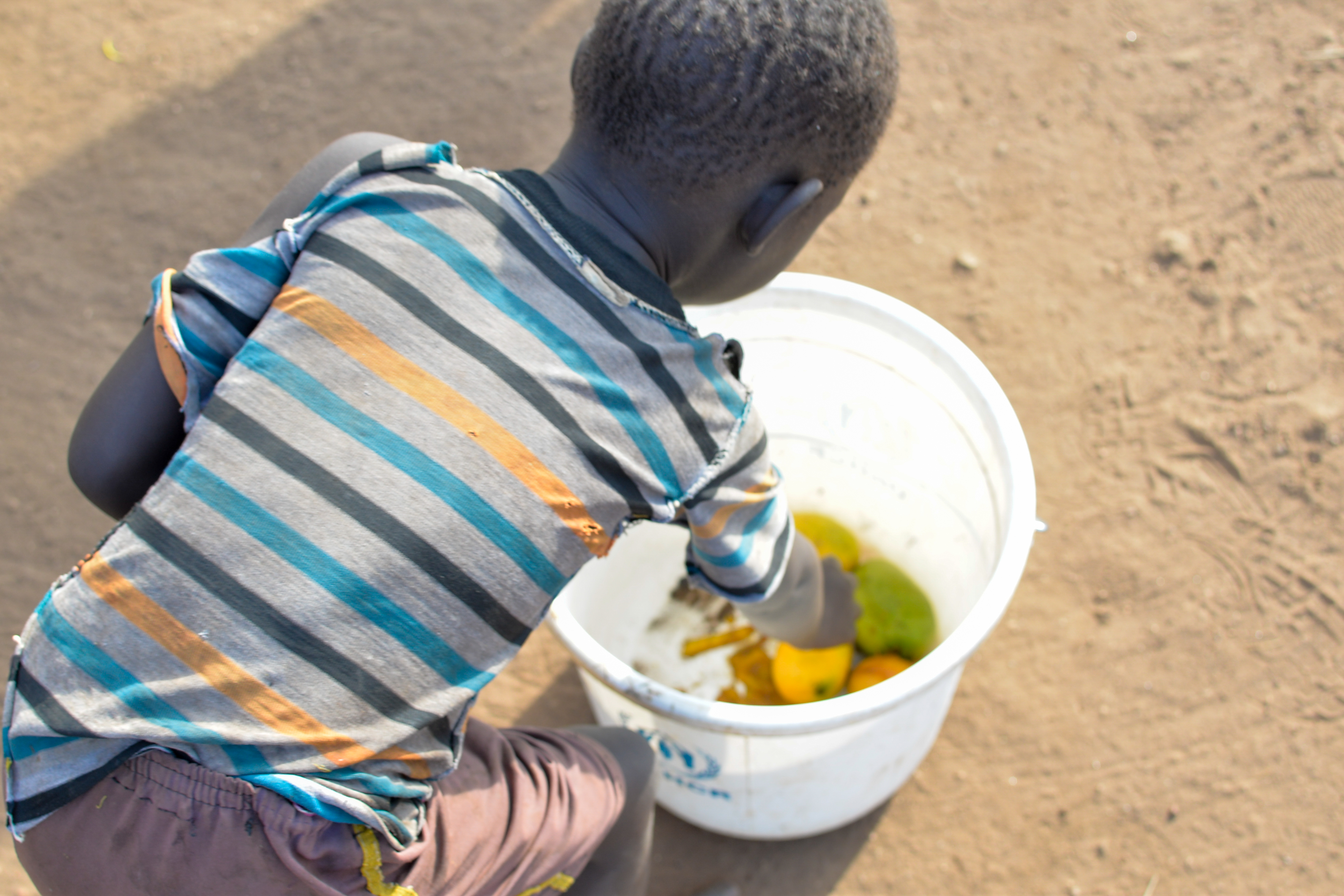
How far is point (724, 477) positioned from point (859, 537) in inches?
34.8

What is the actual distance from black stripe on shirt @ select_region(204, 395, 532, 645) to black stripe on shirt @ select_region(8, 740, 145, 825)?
0.24 m

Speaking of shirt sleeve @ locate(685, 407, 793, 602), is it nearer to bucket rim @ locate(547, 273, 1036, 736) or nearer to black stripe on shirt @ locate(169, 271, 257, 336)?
bucket rim @ locate(547, 273, 1036, 736)

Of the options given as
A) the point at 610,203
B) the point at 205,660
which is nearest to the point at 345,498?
the point at 205,660

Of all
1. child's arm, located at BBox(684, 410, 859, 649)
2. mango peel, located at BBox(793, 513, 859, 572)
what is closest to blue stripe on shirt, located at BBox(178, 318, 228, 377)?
child's arm, located at BBox(684, 410, 859, 649)

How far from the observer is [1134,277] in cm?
193

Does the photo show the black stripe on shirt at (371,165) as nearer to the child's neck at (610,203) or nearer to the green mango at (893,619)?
the child's neck at (610,203)

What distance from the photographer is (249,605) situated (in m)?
0.71

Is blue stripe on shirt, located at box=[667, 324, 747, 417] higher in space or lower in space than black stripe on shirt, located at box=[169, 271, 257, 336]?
lower

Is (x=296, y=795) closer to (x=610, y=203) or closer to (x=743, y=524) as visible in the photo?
(x=743, y=524)

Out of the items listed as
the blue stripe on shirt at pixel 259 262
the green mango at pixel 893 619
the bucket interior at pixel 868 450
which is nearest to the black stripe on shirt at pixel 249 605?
the blue stripe on shirt at pixel 259 262

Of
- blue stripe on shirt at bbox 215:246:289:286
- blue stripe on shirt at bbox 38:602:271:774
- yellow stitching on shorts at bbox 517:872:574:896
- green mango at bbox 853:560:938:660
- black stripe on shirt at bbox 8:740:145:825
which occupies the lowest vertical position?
green mango at bbox 853:560:938:660

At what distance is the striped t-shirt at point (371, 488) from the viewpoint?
71cm

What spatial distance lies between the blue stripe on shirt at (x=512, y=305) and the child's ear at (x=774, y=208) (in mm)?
208

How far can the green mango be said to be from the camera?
149cm
